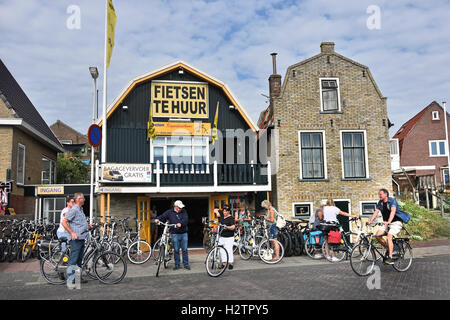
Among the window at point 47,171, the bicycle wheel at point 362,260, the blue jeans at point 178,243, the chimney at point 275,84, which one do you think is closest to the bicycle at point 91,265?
Answer: the blue jeans at point 178,243

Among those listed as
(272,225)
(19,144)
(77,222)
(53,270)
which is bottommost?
(53,270)

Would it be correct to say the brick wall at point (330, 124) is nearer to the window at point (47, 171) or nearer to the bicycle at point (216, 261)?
the bicycle at point (216, 261)

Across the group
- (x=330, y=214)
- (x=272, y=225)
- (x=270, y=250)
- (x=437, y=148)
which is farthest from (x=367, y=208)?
(x=437, y=148)

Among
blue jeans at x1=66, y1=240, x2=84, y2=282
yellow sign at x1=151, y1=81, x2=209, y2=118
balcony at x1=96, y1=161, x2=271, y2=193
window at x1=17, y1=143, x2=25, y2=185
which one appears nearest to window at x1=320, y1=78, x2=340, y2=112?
balcony at x1=96, y1=161, x2=271, y2=193

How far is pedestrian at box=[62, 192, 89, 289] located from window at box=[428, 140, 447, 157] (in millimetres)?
31394

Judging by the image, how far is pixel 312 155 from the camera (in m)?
16.7

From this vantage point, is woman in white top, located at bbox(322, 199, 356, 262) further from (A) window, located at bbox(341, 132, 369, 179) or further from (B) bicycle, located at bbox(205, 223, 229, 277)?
(A) window, located at bbox(341, 132, 369, 179)

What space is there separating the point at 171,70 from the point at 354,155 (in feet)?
27.9

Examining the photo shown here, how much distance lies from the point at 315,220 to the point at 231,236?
3242 mm

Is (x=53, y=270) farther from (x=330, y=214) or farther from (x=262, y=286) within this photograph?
(x=330, y=214)

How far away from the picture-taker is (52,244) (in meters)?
8.61
